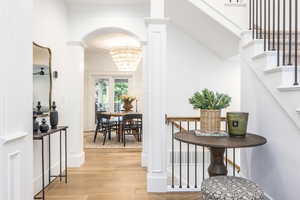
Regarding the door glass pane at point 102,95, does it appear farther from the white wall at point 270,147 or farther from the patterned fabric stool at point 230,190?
the patterned fabric stool at point 230,190

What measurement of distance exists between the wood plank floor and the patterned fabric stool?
3.92 feet

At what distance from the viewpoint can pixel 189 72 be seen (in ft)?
15.1

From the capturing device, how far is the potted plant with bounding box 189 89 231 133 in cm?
215

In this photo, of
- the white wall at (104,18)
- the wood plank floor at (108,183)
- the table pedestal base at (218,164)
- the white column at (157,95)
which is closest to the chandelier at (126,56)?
the white wall at (104,18)

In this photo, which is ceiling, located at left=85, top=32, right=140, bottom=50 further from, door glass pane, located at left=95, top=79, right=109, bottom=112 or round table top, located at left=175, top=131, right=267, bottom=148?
round table top, located at left=175, top=131, right=267, bottom=148

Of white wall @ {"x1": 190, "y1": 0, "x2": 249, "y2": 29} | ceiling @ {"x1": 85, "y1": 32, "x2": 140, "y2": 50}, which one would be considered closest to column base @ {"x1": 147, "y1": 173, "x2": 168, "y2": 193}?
white wall @ {"x1": 190, "y1": 0, "x2": 249, "y2": 29}

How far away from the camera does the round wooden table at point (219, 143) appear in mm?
1768

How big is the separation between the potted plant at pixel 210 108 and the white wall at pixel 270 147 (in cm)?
40

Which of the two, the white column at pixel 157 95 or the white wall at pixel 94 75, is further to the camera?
the white wall at pixel 94 75

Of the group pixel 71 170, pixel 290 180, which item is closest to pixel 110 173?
pixel 71 170

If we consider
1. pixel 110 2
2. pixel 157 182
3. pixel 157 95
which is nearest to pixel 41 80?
pixel 157 95

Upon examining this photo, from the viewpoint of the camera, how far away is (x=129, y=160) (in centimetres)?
453

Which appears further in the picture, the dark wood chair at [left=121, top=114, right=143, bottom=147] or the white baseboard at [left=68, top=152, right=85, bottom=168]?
the dark wood chair at [left=121, top=114, right=143, bottom=147]

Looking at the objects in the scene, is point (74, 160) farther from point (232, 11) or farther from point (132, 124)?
point (232, 11)
